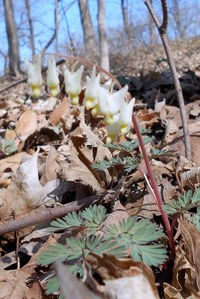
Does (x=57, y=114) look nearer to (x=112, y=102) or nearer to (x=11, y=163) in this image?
(x=11, y=163)

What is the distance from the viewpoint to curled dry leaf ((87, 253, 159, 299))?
3.36 feet

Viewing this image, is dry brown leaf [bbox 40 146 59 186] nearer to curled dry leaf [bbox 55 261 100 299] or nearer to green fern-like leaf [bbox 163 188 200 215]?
green fern-like leaf [bbox 163 188 200 215]

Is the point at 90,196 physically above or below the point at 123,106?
below

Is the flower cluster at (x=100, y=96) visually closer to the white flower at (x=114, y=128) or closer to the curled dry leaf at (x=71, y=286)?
the white flower at (x=114, y=128)

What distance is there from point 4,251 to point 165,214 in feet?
2.87

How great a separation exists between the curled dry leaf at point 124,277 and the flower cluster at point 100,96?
80 centimetres

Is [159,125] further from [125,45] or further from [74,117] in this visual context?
[125,45]

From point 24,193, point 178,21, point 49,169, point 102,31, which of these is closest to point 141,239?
point 24,193

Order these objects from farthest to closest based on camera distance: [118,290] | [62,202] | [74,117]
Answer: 1. [74,117]
2. [62,202]
3. [118,290]

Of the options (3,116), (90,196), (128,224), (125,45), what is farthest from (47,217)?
(125,45)

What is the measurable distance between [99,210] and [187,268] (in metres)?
0.40

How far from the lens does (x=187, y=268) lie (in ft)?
4.05

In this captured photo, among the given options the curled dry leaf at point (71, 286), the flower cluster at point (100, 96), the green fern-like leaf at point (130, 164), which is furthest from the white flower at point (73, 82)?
the curled dry leaf at point (71, 286)

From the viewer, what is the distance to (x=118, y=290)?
1.02 m
